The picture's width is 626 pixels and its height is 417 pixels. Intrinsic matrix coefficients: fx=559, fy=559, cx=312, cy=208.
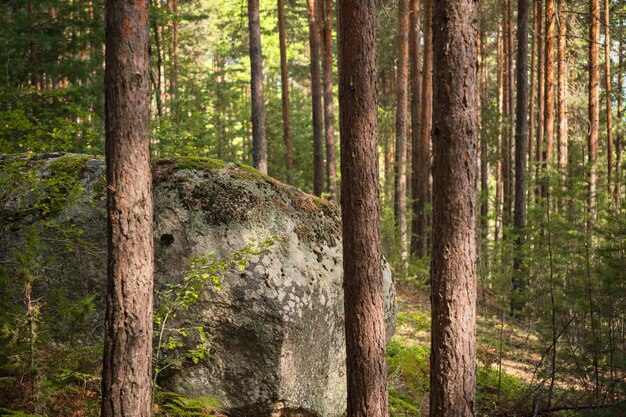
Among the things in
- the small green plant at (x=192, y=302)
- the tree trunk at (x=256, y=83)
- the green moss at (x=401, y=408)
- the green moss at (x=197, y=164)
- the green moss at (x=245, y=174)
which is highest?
the tree trunk at (x=256, y=83)

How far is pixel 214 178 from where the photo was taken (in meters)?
6.49

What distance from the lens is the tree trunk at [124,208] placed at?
384 centimetres

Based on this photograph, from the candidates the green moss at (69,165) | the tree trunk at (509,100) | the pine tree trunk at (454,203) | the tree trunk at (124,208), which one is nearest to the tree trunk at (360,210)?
the pine tree trunk at (454,203)

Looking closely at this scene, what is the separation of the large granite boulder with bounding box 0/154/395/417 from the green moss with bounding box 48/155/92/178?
0.02m

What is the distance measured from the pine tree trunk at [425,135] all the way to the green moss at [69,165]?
1209 cm

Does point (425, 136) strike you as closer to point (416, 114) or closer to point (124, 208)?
point (416, 114)

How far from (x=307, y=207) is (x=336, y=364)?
1.92m

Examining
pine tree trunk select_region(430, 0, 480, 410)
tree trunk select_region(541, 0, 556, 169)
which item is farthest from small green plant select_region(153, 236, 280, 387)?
tree trunk select_region(541, 0, 556, 169)

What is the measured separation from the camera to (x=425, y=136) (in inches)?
677

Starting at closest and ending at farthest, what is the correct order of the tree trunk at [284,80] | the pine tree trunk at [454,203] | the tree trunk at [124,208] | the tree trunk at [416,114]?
the tree trunk at [124,208]
the pine tree trunk at [454,203]
the tree trunk at [416,114]
the tree trunk at [284,80]

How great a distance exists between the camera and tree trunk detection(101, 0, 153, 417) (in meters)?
3.84

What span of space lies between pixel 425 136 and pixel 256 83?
18.6 feet

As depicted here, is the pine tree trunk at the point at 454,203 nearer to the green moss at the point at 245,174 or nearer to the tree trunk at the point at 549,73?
the green moss at the point at 245,174

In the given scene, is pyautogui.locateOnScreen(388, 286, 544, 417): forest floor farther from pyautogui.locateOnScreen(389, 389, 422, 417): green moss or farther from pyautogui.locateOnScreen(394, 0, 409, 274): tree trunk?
pyautogui.locateOnScreen(394, 0, 409, 274): tree trunk
